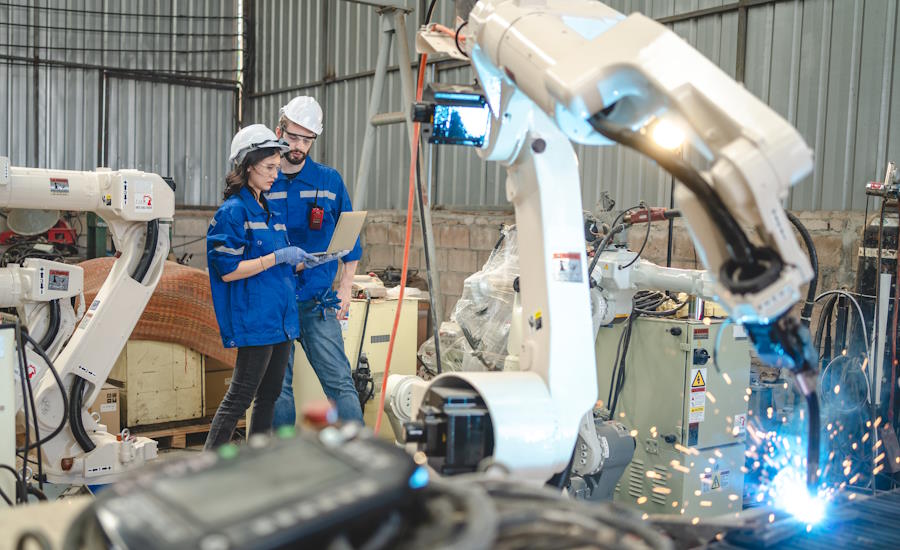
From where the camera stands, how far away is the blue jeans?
418 centimetres

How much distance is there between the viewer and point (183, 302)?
5.18 m

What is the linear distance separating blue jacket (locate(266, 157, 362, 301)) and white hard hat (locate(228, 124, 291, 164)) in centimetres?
47

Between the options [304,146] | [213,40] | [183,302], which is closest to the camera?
[304,146]

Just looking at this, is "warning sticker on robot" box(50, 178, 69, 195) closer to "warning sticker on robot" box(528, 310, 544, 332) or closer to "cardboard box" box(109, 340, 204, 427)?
"cardboard box" box(109, 340, 204, 427)

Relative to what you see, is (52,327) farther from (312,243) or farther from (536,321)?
(536,321)

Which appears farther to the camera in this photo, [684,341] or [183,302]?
[183,302]

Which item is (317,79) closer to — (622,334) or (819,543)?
(622,334)

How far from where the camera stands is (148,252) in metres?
3.85

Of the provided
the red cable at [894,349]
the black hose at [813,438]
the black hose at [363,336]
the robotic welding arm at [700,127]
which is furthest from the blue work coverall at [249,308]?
the red cable at [894,349]

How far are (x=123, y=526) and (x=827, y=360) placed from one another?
4034 millimetres

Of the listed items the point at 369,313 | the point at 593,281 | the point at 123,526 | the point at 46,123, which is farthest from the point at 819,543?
the point at 46,123

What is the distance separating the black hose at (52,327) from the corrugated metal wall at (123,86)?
751 centimetres

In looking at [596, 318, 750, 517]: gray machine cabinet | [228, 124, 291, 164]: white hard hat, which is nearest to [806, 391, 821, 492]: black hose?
[596, 318, 750, 517]: gray machine cabinet

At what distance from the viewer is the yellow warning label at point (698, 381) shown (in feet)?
12.2
